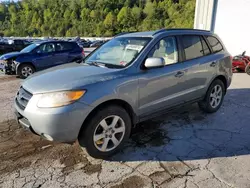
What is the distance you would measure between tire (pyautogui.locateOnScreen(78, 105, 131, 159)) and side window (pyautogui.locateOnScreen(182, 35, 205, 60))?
1725mm

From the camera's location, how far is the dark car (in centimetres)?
916

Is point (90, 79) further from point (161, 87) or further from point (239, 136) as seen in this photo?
point (239, 136)

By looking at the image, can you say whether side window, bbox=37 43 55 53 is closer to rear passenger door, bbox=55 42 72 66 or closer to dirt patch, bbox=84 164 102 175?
rear passenger door, bbox=55 42 72 66

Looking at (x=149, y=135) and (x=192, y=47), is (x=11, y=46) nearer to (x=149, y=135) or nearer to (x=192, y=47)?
(x=192, y=47)

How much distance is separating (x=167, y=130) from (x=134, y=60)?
4.72 ft

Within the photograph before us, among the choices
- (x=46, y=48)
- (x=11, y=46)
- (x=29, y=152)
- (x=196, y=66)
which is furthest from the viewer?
(x=11, y=46)

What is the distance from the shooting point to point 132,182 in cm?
271

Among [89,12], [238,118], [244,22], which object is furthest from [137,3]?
[238,118]

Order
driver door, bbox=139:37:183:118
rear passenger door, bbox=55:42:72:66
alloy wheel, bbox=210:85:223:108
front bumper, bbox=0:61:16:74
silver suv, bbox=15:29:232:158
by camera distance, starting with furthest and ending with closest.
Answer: rear passenger door, bbox=55:42:72:66 < front bumper, bbox=0:61:16:74 < alloy wheel, bbox=210:85:223:108 < driver door, bbox=139:37:183:118 < silver suv, bbox=15:29:232:158

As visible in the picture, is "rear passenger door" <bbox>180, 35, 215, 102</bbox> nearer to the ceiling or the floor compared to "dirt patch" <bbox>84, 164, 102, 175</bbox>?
nearer to the ceiling

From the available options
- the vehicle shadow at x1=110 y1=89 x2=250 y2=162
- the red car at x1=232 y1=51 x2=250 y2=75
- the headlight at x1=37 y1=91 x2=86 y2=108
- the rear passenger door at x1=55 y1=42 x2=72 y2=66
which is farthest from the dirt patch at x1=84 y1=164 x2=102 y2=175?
the red car at x1=232 y1=51 x2=250 y2=75

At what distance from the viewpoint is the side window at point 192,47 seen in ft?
13.4

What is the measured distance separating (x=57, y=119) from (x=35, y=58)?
7.41 meters

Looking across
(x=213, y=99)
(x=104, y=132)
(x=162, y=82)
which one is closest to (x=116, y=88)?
(x=104, y=132)
